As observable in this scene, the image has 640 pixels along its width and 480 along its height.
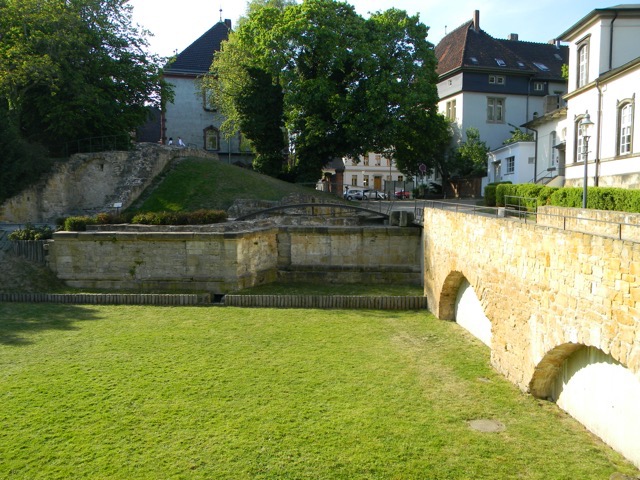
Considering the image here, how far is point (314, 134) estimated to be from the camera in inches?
1330

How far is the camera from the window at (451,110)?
148 ft

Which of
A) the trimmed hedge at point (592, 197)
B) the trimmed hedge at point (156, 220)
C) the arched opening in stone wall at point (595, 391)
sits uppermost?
the trimmed hedge at point (592, 197)

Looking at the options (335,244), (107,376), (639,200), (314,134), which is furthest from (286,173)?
(107,376)

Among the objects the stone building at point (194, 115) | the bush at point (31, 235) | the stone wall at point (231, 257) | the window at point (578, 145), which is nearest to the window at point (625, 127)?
the window at point (578, 145)

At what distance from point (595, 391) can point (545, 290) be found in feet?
5.73

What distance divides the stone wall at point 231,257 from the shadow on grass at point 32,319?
106 inches

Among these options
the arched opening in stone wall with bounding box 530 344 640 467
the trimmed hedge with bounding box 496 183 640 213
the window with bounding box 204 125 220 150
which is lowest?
the arched opening in stone wall with bounding box 530 344 640 467

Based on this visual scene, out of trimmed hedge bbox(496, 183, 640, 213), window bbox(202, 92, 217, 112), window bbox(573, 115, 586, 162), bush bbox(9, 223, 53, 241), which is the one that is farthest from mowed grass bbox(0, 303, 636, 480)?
window bbox(202, 92, 217, 112)

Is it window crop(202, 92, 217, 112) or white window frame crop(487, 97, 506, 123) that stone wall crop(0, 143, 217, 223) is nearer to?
window crop(202, 92, 217, 112)

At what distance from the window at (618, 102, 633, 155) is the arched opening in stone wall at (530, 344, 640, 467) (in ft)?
54.8

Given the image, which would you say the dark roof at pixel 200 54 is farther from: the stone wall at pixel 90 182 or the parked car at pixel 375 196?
the stone wall at pixel 90 182

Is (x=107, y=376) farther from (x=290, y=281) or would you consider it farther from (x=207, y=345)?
(x=290, y=281)

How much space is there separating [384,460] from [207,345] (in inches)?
277

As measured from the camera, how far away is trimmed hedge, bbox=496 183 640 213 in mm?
18234
